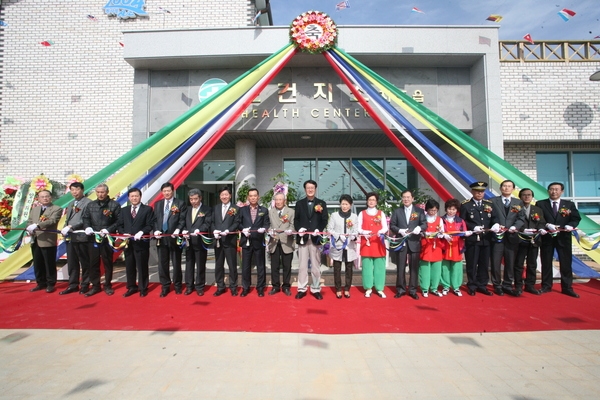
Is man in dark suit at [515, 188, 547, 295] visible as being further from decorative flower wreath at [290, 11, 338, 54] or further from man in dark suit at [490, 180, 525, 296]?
decorative flower wreath at [290, 11, 338, 54]

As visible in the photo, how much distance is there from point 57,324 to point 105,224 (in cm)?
162

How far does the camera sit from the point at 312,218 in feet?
15.9

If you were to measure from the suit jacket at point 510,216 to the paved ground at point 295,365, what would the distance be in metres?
1.73

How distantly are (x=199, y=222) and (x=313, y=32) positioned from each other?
4.69 metres

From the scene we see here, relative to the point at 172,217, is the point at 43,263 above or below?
below

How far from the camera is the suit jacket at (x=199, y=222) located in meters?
4.89

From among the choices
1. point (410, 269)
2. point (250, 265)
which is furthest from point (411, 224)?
point (250, 265)

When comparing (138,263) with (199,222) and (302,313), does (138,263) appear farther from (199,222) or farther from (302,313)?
(302,313)

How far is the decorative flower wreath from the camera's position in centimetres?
698

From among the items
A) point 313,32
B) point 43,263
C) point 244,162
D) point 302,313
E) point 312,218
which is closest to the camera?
point 302,313

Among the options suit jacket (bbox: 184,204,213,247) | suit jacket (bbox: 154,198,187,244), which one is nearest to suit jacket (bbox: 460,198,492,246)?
suit jacket (bbox: 184,204,213,247)

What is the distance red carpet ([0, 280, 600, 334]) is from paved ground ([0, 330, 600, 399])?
0.23 metres

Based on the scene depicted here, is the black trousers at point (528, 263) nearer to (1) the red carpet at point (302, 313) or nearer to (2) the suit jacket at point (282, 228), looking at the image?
(1) the red carpet at point (302, 313)

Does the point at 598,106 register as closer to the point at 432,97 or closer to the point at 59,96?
the point at 432,97
